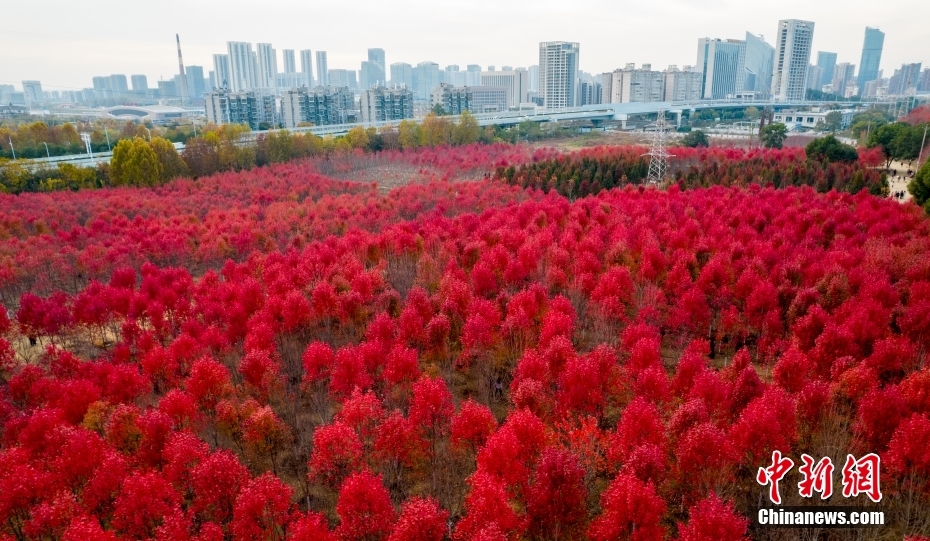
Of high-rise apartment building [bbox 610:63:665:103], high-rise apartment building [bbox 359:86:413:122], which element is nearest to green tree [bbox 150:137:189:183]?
high-rise apartment building [bbox 359:86:413:122]

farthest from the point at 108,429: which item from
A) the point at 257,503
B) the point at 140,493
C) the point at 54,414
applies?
the point at 257,503

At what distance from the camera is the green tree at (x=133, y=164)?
58.3 meters

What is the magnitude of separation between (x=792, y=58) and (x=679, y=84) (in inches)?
1229

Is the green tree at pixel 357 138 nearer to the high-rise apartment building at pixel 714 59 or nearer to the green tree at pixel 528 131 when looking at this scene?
the green tree at pixel 528 131

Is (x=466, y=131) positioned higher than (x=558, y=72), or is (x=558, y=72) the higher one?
(x=558, y=72)

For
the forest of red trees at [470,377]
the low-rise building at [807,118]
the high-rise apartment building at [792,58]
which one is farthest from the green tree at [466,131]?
the high-rise apartment building at [792,58]

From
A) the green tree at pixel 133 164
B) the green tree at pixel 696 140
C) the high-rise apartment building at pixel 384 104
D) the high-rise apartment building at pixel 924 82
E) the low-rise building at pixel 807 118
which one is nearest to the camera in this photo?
the green tree at pixel 133 164

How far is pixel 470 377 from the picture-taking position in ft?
76.7

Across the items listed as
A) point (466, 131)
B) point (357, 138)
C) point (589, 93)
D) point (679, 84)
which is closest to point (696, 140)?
point (466, 131)

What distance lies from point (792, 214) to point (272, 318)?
104 feet

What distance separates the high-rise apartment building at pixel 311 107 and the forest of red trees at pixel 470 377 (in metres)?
87.3

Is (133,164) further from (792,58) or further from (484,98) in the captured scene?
(792,58)

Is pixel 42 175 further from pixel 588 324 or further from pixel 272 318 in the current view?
pixel 588 324

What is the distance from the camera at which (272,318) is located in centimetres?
2311
